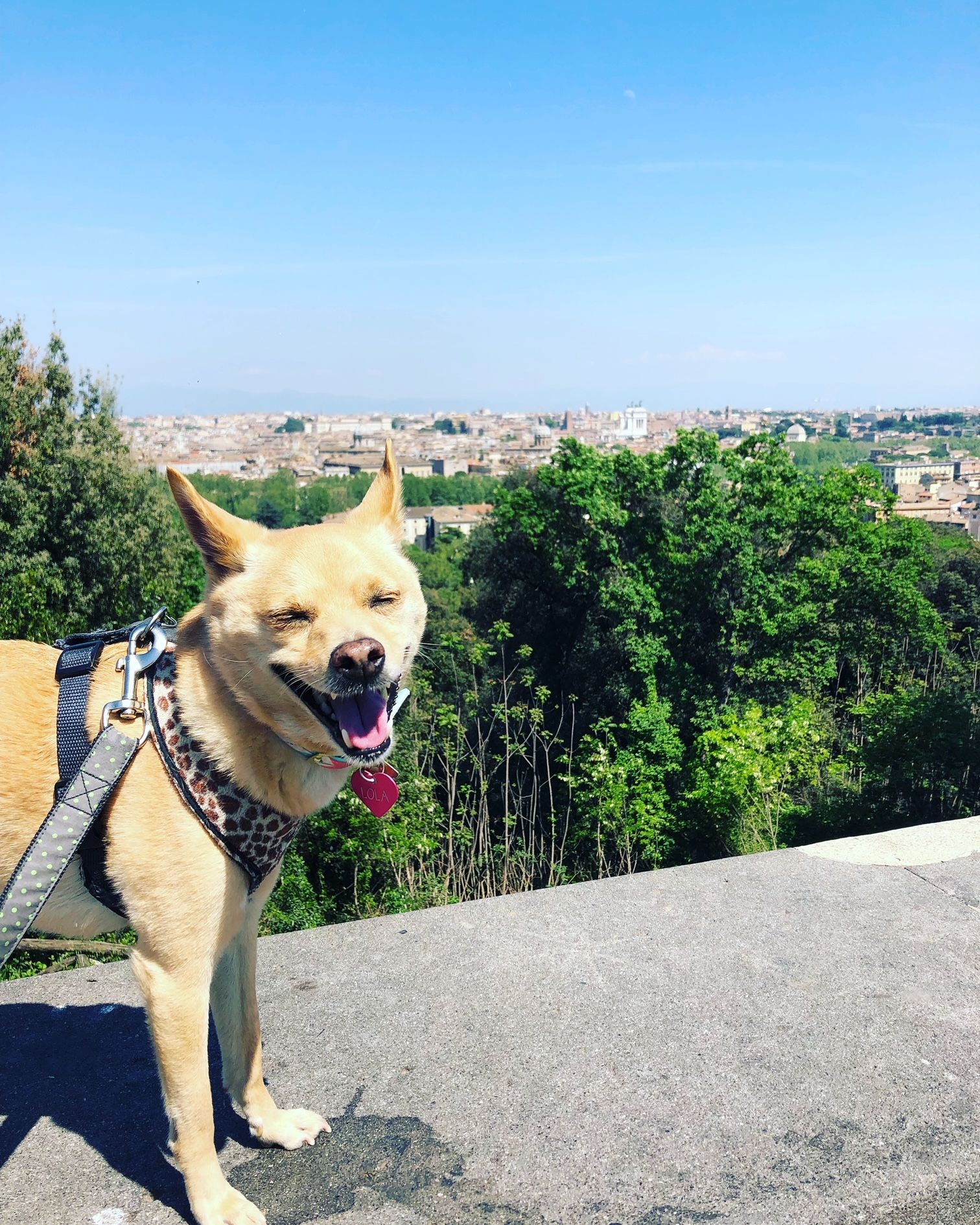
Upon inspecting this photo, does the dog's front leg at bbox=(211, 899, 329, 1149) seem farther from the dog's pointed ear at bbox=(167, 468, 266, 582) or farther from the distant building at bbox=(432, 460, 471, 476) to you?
the distant building at bbox=(432, 460, 471, 476)

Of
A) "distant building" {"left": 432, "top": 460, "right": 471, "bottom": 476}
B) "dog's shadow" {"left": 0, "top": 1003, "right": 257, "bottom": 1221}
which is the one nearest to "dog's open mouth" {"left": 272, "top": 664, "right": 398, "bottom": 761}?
"dog's shadow" {"left": 0, "top": 1003, "right": 257, "bottom": 1221}

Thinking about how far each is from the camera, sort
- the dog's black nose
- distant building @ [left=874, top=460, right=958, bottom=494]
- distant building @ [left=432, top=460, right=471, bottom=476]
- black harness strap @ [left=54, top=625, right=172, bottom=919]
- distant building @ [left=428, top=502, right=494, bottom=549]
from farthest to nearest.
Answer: distant building @ [left=432, top=460, right=471, bottom=476], distant building @ [left=874, top=460, right=958, bottom=494], distant building @ [left=428, top=502, right=494, bottom=549], black harness strap @ [left=54, top=625, right=172, bottom=919], the dog's black nose

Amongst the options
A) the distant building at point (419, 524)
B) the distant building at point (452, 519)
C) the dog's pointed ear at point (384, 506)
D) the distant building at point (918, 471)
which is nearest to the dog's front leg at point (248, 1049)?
the dog's pointed ear at point (384, 506)

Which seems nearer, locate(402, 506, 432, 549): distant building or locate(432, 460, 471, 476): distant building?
locate(402, 506, 432, 549): distant building

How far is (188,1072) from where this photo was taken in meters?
2.03

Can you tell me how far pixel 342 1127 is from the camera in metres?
2.27

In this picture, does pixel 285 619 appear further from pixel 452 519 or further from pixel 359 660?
pixel 452 519

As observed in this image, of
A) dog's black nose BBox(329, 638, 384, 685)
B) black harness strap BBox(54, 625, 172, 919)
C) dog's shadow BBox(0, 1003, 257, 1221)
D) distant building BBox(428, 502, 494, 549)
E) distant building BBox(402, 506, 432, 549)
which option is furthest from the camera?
distant building BBox(402, 506, 432, 549)

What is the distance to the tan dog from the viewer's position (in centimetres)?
202

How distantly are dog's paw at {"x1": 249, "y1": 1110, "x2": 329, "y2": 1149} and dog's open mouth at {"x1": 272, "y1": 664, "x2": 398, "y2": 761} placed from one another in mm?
954

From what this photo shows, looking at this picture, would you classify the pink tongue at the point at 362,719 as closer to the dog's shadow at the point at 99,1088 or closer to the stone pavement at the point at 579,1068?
the stone pavement at the point at 579,1068

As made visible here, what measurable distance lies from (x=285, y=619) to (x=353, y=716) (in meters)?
0.26

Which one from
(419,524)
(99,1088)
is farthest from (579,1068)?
(419,524)

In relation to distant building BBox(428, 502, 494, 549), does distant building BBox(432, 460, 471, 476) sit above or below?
above
